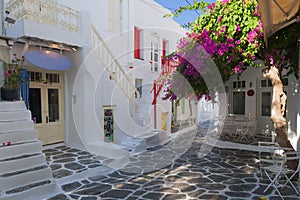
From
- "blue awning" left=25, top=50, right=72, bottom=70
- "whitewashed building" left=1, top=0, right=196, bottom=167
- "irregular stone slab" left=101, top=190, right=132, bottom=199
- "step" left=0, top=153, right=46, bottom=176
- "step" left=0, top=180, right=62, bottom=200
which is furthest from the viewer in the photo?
"whitewashed building" left=1, top=0, right=196, bottom=167

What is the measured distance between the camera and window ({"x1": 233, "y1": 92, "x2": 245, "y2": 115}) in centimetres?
1014

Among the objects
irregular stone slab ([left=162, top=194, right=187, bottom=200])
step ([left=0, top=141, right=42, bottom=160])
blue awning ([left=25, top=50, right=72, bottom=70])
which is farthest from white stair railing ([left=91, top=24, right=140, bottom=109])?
irregular stone slab ([left=162, top=194, right=187, bottom=200])

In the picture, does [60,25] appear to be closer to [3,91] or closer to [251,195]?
[3,91]

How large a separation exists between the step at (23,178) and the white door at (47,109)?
331 centimetres

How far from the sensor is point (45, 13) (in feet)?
21.7

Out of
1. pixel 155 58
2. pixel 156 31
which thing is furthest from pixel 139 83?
pixel 156 31

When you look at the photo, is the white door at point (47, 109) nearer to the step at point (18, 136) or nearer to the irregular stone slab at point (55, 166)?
the irregular stone slab at point (55, 166)

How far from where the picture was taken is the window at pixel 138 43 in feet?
38.0

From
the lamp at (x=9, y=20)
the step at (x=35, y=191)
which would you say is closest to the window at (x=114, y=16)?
the lamp at (x=9, y=20)

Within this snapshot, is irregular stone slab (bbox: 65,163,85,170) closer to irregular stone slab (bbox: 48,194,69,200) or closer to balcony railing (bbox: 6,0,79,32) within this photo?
irregular stone slab (bbox: 48,194,69,200)

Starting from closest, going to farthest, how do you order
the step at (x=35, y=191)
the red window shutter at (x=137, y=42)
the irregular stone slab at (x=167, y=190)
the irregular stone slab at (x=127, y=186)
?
1. the step at (x=35, y=191)
2. the irregular stone slab at (x=167, y=190)
3. the irregular stone slab at (x=127, y=186)
4. the red window shutter at (x=137, y=42)

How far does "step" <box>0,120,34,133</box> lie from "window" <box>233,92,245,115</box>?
353 inches

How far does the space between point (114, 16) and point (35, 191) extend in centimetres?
834

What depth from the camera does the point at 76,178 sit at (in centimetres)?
545
